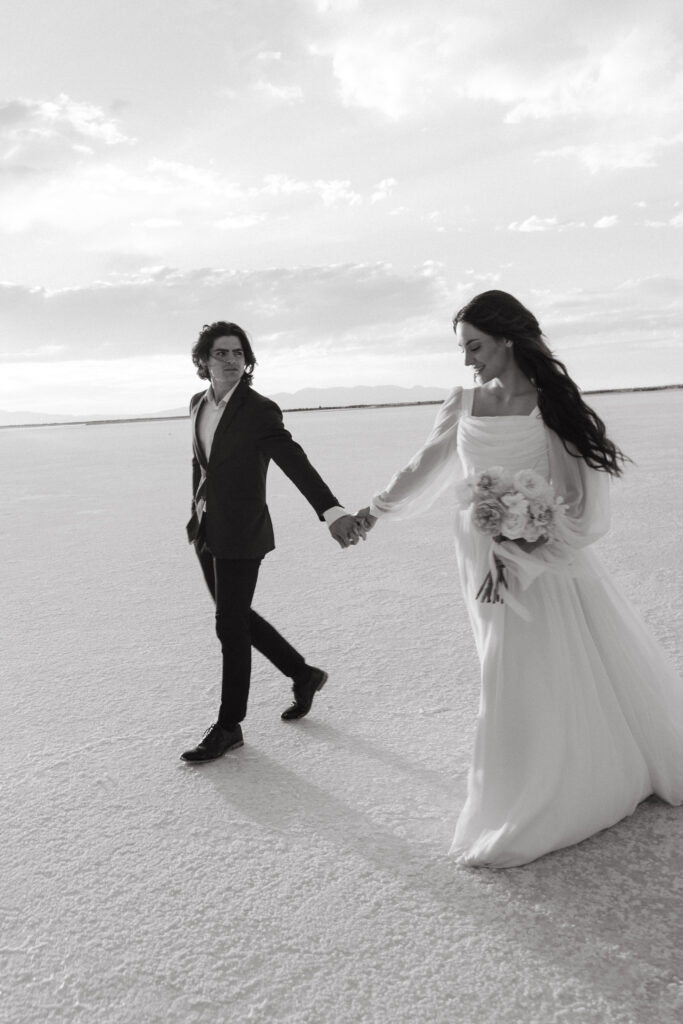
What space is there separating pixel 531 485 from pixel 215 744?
1.76 meters

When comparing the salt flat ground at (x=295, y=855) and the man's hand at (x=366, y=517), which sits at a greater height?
the man's hand at (x=366, y=517)

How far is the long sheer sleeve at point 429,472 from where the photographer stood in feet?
10.9

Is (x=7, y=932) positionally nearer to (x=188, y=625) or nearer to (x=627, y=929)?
(x=627, y=929)

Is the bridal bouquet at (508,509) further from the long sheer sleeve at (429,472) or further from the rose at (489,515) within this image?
the long sheer sleeve at (429,472)

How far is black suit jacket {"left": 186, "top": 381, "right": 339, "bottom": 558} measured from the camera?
3.62 meters

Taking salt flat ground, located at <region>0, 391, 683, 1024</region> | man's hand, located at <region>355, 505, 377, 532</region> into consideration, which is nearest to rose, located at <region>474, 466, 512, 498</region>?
man's hand, located at <region>355, 505, 377, 532</region>

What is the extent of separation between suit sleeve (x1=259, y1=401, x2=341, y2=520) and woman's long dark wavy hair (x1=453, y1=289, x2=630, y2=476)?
1.01 meters

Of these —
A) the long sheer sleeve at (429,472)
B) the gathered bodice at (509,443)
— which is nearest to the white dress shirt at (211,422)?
the long sheer sleeve at (429,472)

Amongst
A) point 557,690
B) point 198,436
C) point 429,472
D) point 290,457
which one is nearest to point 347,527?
point 290,457

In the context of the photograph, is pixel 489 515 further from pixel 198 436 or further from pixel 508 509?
pixel 198 436

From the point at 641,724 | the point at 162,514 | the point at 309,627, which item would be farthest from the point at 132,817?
the point at 162,514

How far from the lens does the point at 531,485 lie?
9.44ft

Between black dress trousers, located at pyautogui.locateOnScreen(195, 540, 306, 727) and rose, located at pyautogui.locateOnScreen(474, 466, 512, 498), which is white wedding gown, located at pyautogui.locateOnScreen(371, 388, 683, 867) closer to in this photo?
rose, located at pyautogui.locateOnScreen(474, 466, 512, 498)

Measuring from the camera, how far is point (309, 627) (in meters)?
5.34
